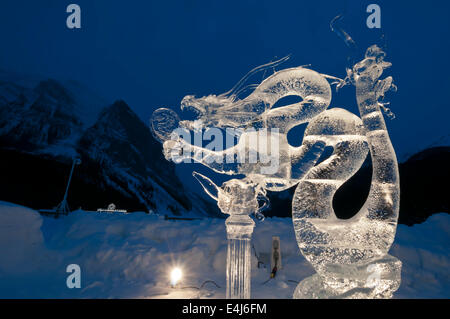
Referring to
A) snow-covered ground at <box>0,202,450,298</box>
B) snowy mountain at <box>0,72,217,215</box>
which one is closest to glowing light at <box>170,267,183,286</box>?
snow-covered ground at <box>0,202,450,298</box>

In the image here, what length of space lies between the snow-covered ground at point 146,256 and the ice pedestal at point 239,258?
5.19ft

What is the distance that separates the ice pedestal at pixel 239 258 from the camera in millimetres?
2717

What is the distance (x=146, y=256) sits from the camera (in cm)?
534

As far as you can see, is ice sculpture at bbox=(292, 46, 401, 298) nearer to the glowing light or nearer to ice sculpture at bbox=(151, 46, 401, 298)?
ice sculpture at bbox=(151, 46, 401, 298)

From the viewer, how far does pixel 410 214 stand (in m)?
9.18

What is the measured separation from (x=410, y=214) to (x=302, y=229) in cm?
872

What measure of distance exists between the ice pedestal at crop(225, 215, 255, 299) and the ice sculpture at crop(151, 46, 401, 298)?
Result: 0.01 metres

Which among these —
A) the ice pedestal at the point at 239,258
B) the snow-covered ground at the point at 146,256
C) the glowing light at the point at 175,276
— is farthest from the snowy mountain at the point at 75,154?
the ice pedestal at the point at 239,258

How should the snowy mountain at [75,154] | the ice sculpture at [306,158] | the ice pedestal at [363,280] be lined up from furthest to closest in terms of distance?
the snowy mountain at [75,154] < the ice sculpture at [306,158] < the ice pedestal at [363,280]

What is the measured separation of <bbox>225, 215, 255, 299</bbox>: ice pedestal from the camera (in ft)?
8.91

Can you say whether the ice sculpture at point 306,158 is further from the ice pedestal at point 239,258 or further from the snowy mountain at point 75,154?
the snowy mountain at point 75,154

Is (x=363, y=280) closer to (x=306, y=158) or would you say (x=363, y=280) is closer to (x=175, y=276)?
(x=306, y=158)

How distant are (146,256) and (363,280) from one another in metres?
4.15
